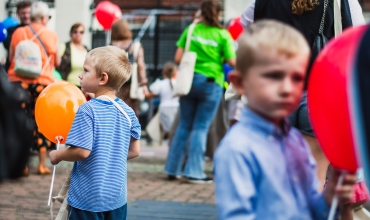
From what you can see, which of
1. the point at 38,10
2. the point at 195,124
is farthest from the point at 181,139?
the point at 38,10

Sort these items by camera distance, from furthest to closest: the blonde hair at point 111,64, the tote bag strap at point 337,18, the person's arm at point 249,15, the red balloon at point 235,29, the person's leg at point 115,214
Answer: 1. the red balloon at point 235,29
2. the person's arm at point 249,15
3. the tote bag strap at point 337,18
4. the blonde hair at point 111,64
5. the person's leg at point 115,214

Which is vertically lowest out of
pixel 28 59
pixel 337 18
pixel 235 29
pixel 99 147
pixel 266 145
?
pixel 28 59

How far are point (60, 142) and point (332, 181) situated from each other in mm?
2214

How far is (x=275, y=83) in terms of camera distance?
216 centimetres

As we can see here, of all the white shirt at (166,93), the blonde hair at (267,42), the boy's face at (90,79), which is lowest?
the white shirt at (166,93)

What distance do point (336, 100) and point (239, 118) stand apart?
383mm

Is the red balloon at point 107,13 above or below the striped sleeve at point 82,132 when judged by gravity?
below

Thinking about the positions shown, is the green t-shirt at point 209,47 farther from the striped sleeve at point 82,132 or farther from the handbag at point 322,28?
the striped sleeve at point 82,132

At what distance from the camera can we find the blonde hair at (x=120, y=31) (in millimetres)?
7812

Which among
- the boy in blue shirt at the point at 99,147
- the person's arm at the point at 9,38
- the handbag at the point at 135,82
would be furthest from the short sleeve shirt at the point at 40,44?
the boy in blue shirt at the point at 99,147

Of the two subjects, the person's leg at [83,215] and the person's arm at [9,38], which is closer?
the person's leg at [83,215]

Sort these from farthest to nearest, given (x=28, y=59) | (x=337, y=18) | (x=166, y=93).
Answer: (x=166, y=93), (x=28, y=59), (x=337, y=18)

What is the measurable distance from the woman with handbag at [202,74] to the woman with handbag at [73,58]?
1431 mm

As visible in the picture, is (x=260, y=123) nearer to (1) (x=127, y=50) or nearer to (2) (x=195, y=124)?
(2) (x=195, y=124)
